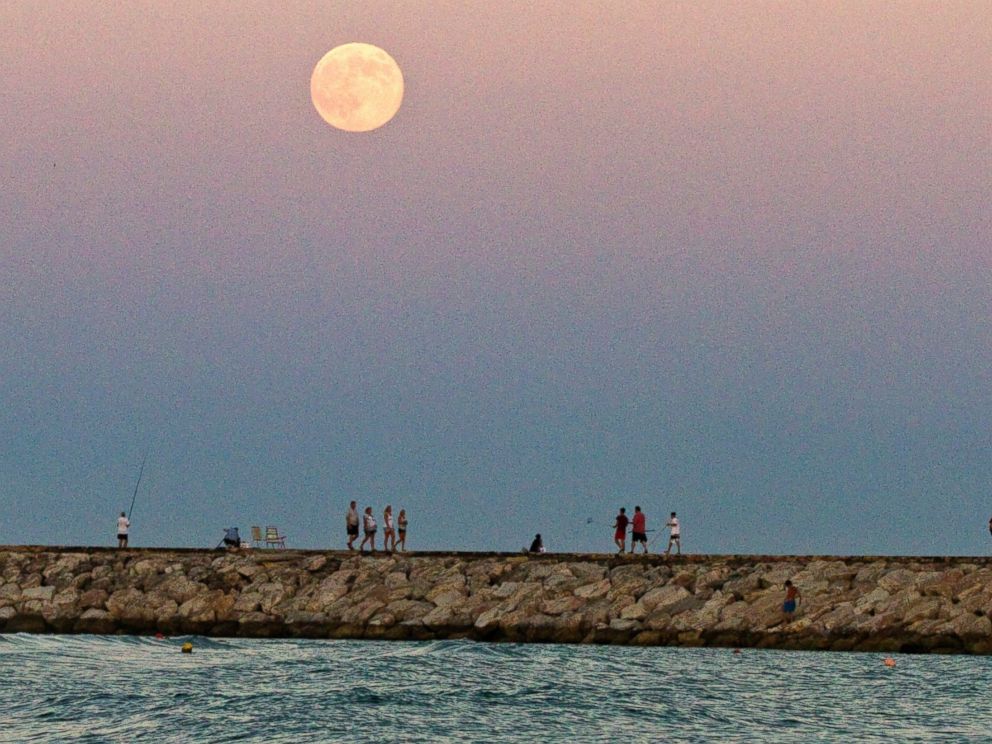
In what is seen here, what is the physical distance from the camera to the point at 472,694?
1247 inches

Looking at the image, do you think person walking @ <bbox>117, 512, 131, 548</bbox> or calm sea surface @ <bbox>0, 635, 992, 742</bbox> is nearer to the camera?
calm sea surface @ <bbox>0, 635, 992, 742</bbox>

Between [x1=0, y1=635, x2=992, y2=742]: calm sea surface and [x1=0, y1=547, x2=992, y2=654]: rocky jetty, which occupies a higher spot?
[x1=0, y1=547, x2=992, y2=654]: rocky jetty

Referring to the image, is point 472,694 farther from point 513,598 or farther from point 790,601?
point 790,601

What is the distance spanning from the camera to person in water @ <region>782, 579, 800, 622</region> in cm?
4162

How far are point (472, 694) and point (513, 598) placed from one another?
11.3 m

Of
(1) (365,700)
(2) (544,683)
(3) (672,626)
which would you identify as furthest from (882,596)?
(1) (365,700)

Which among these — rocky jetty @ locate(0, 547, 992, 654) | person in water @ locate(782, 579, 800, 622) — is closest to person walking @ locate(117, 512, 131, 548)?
rocky jetty @ locate(0, 547, 992, 654)

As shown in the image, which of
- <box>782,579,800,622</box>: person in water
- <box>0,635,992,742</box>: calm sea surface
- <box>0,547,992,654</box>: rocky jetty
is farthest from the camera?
<box>782,579,800,622</box>: person in water

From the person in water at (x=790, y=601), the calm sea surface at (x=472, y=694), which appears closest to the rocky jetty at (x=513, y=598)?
the person in water at (x=790, y=601)

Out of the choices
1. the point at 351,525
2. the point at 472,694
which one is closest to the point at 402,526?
the point at 351,525

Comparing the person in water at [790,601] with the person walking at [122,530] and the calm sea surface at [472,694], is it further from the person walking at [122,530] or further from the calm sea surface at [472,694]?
the person walking at [122,530]

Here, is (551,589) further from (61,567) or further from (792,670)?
(61,567)

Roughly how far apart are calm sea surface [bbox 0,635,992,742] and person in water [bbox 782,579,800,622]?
1.53 metres

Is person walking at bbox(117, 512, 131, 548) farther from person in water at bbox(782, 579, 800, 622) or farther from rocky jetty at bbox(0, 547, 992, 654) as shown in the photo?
person in water at bbox(782, 579, 800, 622)
